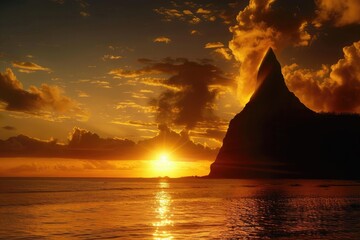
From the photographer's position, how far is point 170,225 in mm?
43594

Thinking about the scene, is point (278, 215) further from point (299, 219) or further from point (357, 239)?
point (357, 239)

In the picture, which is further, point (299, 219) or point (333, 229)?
point (299, 219)

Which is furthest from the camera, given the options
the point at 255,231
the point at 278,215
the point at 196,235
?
the point at 278,215

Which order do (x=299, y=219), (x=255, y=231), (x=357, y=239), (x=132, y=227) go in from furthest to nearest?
(x=299, y=219), (x=132, y=227), (x=255, y=231), (x=357, y=239)

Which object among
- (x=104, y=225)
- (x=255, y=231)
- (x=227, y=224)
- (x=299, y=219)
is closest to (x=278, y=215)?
(x=299, y=219)

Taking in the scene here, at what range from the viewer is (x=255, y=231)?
39.0 m

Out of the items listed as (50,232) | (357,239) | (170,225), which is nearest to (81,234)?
(50,232)

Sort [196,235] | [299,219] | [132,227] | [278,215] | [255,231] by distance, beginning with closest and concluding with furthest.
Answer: [196,235], [255,231], [132,227], [299,219], [278,215]

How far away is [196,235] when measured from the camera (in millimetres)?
35969

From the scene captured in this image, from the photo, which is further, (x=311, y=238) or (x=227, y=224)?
(x=227, y=224)

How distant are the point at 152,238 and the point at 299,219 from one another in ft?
73.3

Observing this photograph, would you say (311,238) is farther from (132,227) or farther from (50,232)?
(50,232)

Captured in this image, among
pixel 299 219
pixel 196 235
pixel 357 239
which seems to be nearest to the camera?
pixel 357 239

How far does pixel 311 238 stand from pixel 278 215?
760 inches
